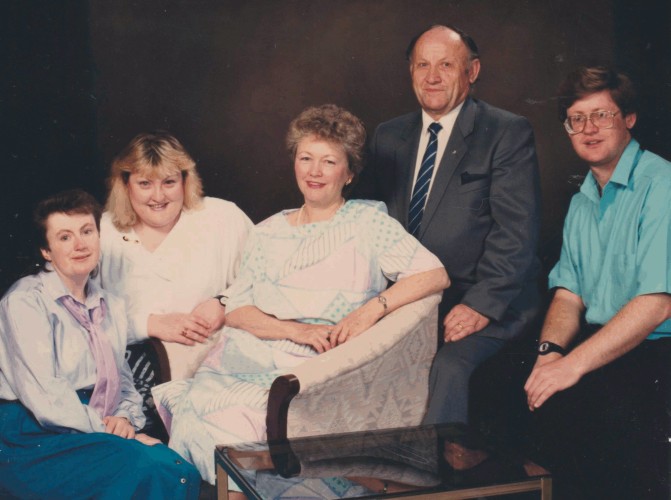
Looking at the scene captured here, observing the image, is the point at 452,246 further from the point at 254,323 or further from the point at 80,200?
the point at 80,200

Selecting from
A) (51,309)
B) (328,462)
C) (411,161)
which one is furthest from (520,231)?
(51,309)

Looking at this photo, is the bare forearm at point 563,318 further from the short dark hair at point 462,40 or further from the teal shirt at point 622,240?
the short dark hair at point 462,40

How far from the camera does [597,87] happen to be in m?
3.36

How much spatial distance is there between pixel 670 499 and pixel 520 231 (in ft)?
3.51

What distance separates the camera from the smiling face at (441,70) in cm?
339

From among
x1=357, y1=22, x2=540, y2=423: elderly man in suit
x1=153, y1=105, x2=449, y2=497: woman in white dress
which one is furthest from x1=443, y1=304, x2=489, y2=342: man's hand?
x1=153, y1=105, x2=449, y2=497: woman in white dress

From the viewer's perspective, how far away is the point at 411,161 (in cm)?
350

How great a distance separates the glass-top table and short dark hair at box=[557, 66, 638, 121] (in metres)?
1.32

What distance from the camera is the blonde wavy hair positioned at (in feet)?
10.6

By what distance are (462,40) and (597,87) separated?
54cm

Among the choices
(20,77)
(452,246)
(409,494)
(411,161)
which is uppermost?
(20,77)

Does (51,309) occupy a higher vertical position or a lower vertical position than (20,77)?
lower

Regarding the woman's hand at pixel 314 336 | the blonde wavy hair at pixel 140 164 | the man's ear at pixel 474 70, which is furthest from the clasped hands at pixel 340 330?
the man's ear at pixel 474 70

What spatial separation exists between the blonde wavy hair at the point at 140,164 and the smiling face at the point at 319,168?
0.41 meters
